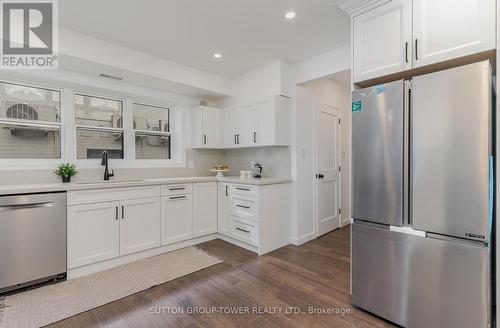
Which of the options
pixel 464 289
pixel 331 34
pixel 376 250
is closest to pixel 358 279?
pixel 376 250

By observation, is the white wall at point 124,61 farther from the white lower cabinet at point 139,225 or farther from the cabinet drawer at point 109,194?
the white lower cabinet at point 139,225

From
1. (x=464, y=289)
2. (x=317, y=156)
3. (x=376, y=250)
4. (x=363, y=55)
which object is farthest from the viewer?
(x=317, y=156)

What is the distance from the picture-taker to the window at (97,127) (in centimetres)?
311

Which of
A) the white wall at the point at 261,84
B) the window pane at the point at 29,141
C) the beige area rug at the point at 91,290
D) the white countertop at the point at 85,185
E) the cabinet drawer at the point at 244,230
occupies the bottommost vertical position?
the beige area rug at the point at 91,290

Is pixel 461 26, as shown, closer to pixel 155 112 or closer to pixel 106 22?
pixel 106 22

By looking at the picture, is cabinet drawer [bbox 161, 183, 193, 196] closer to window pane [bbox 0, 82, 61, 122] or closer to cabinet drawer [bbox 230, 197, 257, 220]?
cabinet drawer [bbox 230, 197, 257, 220]

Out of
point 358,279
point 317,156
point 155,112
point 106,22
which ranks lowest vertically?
point 358,279

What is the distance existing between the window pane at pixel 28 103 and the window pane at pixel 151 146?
1022 mm

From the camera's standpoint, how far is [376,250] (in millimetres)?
1799

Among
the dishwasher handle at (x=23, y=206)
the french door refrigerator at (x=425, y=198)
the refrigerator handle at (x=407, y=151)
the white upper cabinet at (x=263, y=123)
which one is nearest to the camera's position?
the french door refrigerator at (x=425, y=198)

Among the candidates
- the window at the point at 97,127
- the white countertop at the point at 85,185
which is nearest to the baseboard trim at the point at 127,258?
the white countertop at the point at 85,185

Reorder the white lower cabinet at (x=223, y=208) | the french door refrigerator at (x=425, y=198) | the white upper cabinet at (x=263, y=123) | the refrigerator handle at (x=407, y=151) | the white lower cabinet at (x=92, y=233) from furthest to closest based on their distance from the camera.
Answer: the white lower cabinet at (x=223, y=208)
the white upper cabinet at (x=263, y=123)
the white lower cabinet at (x=92, y=233)
the refrigerator handle at (x=407, y=151)
the french door refrigerator at (x=425, y=198)

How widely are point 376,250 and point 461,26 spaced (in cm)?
165

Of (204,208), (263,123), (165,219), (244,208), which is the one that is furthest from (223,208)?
(263,123)
